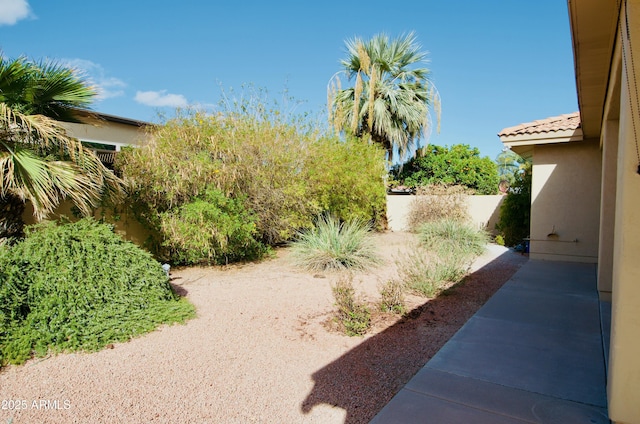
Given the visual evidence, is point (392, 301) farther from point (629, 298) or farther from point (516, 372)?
point (629, 298)

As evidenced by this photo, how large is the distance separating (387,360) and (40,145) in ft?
18.3

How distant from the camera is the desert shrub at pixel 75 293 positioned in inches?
162

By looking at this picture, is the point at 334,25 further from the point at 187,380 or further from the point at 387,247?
the point at 187,380

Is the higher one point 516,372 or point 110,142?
point 110,142

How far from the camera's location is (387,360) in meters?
4.02

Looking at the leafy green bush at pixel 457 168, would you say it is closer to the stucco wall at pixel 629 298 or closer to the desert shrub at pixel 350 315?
the desert shrub at pixel 350 315

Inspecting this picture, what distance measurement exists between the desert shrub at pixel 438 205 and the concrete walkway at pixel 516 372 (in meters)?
9.35

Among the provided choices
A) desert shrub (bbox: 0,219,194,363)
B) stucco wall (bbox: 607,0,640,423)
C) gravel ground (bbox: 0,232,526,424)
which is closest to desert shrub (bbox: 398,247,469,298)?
gravel ground (bbox: 0,232,526,424)

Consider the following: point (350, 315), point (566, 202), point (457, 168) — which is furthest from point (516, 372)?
point (457, 168)

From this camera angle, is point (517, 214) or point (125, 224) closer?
point (125, 224)

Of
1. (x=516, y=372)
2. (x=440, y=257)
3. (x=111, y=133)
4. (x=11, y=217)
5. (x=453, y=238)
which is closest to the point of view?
(x=516, y=372)

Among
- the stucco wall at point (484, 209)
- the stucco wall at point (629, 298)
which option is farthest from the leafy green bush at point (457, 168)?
the stucco wall at point (629, 298)

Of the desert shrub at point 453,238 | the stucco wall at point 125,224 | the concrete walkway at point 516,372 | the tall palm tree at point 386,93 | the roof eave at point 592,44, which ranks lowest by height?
the concrete walkway at point 516,372

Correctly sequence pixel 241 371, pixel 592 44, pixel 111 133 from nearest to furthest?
pixel 241 371 < pixel 592 44 < pixel 111 133
